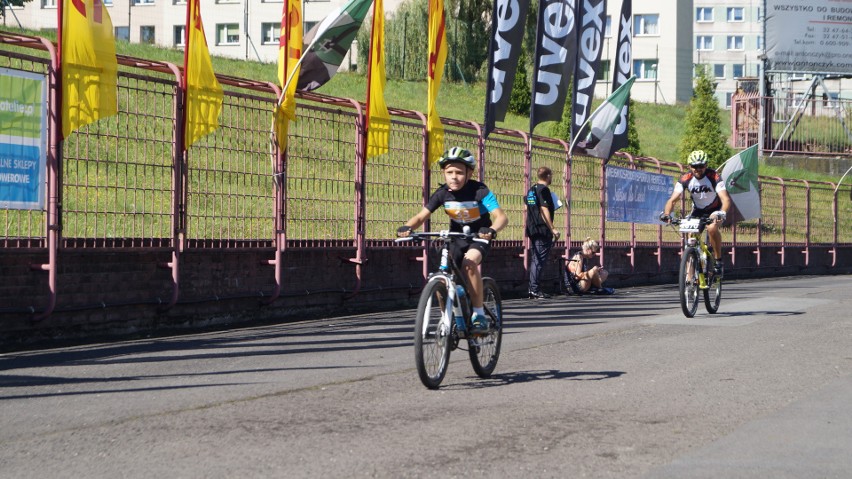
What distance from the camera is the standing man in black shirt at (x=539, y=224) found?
17.8 meters

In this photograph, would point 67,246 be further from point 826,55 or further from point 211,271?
point 826,55

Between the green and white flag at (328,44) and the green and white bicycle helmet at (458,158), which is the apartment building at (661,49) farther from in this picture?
the green and white bicycle helmet at (458,158)

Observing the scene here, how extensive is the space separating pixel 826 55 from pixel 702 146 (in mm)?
7347

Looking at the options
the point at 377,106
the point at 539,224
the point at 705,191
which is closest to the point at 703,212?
the point at 705,191

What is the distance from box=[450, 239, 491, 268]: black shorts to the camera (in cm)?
859

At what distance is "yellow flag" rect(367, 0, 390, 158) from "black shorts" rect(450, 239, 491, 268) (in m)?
6.80

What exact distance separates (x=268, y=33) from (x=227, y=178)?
5971 cm

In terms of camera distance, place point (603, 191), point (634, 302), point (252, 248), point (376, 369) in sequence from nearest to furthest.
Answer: point (376, 369) < point (252, 248) < point (634, 302) < point (603, 191)

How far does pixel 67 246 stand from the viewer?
36.2 feet

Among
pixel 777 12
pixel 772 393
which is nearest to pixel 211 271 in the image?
pixel 772 393

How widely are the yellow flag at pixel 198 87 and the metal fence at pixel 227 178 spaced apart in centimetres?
14

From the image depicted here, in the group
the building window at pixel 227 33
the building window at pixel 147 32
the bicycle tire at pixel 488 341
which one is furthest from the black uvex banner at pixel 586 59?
the building window at pixel 147 32

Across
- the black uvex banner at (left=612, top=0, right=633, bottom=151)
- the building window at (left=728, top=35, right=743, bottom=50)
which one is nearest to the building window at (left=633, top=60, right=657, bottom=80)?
the building window at (left=728, top=35, right=743, bottom=50)

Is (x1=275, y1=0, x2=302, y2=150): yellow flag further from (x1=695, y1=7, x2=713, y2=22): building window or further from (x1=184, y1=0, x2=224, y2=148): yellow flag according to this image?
(x1=695, y1=7, x2=713, y2=22): building window
